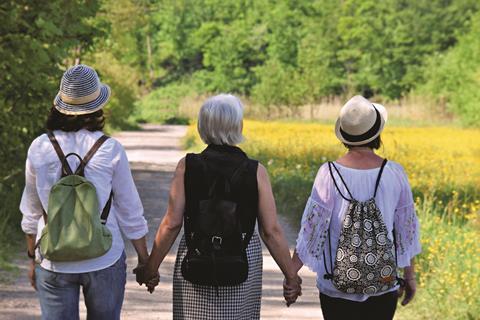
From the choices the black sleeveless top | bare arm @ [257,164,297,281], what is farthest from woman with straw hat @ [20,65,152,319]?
bare arm @ [257,164,297,281]

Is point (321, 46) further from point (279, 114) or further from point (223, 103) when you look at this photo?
point (223, 103)

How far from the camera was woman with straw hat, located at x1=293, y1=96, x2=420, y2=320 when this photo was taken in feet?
15.9

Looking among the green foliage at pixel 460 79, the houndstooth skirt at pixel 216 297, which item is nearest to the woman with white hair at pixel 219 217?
the houndstooth skirt at pixel 216 297

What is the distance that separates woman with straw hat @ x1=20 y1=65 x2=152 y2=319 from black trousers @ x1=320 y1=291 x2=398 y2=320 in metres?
0.93

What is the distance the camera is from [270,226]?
502cm

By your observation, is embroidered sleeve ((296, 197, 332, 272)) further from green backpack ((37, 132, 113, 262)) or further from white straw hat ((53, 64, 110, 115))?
white straw hat ((53, 64, 110, 115))

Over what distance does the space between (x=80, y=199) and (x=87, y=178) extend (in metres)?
0.11

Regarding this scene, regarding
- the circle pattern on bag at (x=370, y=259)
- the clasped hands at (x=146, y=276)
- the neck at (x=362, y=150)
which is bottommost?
the clasped hands at (x=146, y=276)

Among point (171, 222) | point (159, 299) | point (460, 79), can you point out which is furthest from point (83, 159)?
point (460, 79)

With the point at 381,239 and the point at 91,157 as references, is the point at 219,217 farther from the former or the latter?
the point at 381,239

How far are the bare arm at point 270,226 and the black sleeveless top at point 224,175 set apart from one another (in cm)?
3

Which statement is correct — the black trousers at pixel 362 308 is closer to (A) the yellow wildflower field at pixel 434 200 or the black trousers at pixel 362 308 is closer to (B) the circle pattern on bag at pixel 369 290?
(B) the circle pattern on bag at pixel 369 290

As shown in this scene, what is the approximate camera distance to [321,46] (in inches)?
3701

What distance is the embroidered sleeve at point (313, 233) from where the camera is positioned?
4938 millimetres
